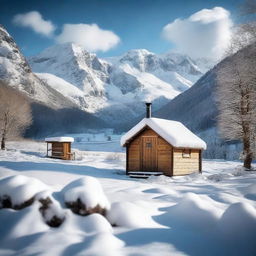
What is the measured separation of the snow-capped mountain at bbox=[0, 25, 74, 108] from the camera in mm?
157625

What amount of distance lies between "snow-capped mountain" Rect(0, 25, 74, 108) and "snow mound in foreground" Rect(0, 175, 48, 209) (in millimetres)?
155046

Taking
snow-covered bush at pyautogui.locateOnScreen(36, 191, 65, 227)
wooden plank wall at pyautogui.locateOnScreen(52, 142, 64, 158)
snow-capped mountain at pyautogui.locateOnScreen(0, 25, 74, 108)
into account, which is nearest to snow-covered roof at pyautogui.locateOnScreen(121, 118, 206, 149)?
snow-covered bush at pyautogui.locateOnScreen(36, 191, 65, 227)

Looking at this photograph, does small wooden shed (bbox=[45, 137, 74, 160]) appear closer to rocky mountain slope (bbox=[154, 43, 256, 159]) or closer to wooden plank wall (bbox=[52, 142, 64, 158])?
wooden plank wall (bbox=[52, 142, 64, 158])

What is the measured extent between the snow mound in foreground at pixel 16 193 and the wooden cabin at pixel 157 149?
39.7 feet

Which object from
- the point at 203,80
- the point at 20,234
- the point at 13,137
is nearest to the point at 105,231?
the point at 20,234

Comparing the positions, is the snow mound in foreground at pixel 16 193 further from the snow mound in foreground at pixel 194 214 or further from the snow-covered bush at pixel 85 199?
the snow mound in foreground at pixel 194 214

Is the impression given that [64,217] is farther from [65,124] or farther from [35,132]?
[65,124]

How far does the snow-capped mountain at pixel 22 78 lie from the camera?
158 meters

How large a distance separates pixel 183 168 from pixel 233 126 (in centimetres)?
453

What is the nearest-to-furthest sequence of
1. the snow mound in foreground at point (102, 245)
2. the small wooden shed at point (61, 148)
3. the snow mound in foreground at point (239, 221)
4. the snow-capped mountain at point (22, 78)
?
the snow mound in foreground at point (102, 245) < the snow mound in foreground at point (239, 221) < the small wooden shed at point (61, 148) < the snow-capped mountain at point (22, 78)

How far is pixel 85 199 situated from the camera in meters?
5.91

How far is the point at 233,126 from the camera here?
19.5m

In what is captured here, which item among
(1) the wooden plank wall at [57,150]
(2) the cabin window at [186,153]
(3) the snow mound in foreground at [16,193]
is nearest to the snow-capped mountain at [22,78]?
(1) the wooden plank wall at [57,150]

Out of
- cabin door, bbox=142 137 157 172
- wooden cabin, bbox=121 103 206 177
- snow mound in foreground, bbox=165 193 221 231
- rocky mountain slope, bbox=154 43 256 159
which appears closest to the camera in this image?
snow mound in foreground, bbox=165 193 221 231
